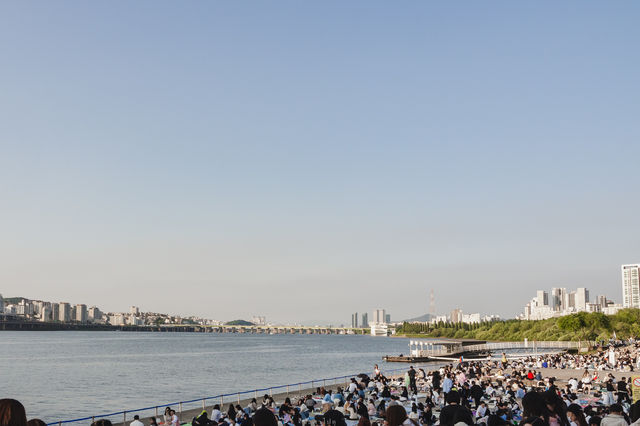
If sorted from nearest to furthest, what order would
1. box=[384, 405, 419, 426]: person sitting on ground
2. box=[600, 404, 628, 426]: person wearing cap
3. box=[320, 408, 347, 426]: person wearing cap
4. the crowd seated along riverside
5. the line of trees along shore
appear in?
1. box=[384, 405, 419, 426]: person sitting on ground
2. the crowd seated along riverside
3. box=[600, 404, 628, 426]: person wearing cap
4. box=[320, 408, 347, 426]: person wearing cap
5. the line of trees along shore

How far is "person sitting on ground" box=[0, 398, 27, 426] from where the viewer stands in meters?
3.73

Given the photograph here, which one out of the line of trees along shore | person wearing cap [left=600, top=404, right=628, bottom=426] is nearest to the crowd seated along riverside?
person wearing cap [left=600, top=404, right=628, bottom=426]

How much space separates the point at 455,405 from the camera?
8.15 meters

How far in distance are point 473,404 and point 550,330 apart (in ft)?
382

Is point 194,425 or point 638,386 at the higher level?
point 638,386

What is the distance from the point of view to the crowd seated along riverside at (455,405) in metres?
7.26

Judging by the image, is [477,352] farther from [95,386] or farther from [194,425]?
[194,425]

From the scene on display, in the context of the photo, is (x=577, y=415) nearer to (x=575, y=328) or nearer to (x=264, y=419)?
(x=264, y=419)

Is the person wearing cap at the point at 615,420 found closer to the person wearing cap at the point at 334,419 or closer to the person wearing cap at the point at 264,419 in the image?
the person wearing cap at the point at 334,419

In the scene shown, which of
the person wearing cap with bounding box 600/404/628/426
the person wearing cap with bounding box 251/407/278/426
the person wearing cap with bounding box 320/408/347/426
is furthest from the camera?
the person wearing cap with bounding box 320/408/347/426

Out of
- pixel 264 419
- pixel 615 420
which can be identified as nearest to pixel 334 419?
pixel 615 420

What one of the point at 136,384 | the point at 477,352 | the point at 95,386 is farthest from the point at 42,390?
the point at 477,352

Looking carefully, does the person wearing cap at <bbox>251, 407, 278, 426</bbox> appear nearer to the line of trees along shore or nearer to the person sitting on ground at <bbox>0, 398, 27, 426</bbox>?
the person sitting on ground at <bbox>0, 398, 27, 426</bbox>

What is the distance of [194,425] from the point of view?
63.1 ft
